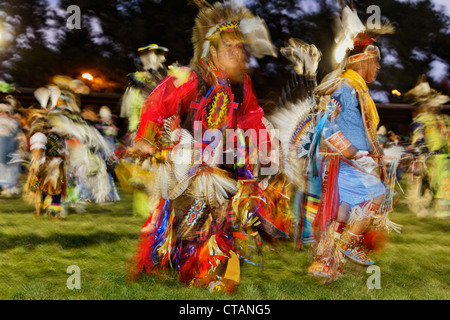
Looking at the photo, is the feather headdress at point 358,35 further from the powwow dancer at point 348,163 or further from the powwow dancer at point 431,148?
the powwow dancer at point 431,148

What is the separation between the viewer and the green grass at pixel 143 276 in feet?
10.4

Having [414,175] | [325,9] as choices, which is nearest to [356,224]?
[414,175]

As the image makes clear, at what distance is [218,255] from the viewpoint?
305 centimetres

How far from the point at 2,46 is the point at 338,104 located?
53.4 feet

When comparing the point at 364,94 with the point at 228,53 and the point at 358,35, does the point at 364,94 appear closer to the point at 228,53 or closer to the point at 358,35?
the point at 358,35

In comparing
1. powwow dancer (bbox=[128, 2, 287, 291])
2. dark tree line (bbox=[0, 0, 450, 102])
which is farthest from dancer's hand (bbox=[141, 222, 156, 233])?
dark tree line (bbox=[0, 0, 450, 102])

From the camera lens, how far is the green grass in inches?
124

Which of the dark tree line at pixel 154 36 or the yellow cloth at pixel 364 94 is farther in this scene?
the dark tree line at pixel 154 36

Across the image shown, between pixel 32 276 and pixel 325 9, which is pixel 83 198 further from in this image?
pixel 325 9

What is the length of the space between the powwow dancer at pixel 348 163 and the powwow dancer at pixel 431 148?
11.8 ft

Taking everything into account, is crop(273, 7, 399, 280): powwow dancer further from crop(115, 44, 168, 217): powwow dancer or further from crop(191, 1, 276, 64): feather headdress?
crop(115, 44, 168, 217): powwow dancer

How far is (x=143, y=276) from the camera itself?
3.41 m

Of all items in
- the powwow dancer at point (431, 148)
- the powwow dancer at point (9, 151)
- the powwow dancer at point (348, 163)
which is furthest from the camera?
the powwow dancer at point (9, 151)

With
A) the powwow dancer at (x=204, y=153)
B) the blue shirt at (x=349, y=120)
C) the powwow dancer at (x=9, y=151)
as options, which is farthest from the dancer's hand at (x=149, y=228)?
the powwow dancer at (x=9, y=151)
